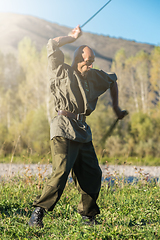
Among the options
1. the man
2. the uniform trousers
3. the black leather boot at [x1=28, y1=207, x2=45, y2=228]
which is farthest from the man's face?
the black leather boot at [x1=28, y1=207, x2=45, y2=228]

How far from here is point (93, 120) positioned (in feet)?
55.5

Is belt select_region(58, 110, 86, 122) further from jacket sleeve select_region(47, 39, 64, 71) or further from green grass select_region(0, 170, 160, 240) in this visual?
green grass select_region(0, 170, 160, 240)

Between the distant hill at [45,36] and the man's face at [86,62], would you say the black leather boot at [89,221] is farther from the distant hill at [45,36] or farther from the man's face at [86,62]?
the distant hill at [45,36]

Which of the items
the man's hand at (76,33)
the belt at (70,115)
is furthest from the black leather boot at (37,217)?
the man's hand at (76,33)

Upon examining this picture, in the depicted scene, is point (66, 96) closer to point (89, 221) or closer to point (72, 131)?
point (72, 131)

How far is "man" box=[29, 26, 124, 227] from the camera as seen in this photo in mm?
2361

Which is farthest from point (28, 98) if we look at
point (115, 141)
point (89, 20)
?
point (89, 20)

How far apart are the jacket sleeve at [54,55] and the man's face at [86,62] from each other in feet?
0.79

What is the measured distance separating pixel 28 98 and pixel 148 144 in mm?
13442

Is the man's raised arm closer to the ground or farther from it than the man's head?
farther from it

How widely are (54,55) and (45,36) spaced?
425 ft

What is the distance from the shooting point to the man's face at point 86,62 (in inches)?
101

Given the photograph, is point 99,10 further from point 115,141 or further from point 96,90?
point 115,141

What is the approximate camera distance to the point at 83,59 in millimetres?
2592
